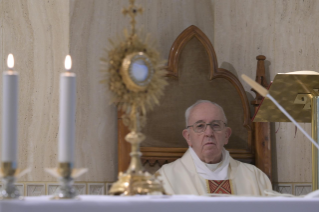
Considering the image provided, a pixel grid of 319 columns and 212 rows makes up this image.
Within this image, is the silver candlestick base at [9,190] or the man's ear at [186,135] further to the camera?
the man's ear at [186,135]

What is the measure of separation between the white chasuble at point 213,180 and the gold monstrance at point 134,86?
1.99 metres

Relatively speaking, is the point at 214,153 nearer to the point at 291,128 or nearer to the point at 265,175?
the point at 265,175

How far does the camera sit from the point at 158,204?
5.86 feet

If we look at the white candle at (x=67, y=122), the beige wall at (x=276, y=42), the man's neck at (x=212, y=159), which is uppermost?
the beige wall at (x=276, y=42)

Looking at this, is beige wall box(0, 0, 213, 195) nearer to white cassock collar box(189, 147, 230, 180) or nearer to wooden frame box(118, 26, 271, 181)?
wooden frame box(118, 26, 271, 181)

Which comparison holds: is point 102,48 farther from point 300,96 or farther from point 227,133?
point 300,96

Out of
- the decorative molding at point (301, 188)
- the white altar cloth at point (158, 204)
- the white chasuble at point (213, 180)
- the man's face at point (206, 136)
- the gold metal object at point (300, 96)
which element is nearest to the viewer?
the white altar cloth at point (158, 204)

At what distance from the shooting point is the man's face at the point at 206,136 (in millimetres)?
4148

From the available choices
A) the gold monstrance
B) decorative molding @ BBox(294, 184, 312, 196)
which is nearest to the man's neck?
decorative molding @ BBox(294, 184, 312, 196)

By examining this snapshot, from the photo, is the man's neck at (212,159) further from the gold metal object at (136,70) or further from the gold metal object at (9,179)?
the gold metal object at (9,179)

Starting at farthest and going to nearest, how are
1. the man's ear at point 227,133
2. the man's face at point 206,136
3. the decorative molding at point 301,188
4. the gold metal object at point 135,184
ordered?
the decorative molding at point 301,188 → the man's ear at point 227,133 → the man's face at point 206,136 → the gold metal object at point 135,184

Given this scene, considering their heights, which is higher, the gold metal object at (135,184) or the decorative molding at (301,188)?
the gold metal object at (135,184)

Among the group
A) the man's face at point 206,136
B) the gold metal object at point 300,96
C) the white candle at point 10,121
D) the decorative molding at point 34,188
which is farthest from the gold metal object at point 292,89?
the decorative molding at point 34,188

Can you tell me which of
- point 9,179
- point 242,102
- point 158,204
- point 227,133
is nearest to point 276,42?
point 242,102
